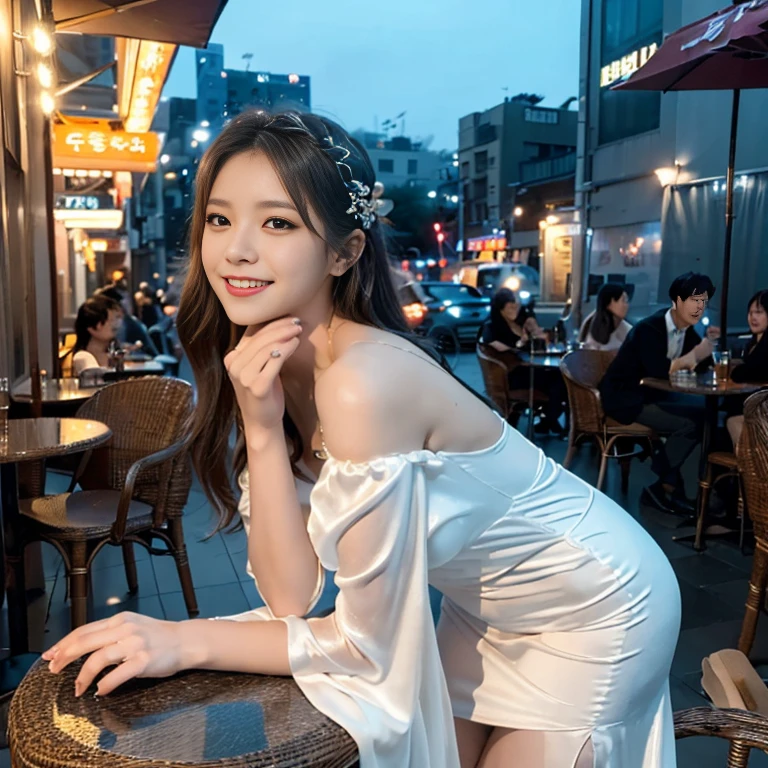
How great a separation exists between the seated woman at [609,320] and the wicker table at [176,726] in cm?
473

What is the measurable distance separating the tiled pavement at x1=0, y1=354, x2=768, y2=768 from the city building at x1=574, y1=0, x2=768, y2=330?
258cm

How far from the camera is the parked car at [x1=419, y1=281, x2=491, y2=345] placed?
48.1 feet

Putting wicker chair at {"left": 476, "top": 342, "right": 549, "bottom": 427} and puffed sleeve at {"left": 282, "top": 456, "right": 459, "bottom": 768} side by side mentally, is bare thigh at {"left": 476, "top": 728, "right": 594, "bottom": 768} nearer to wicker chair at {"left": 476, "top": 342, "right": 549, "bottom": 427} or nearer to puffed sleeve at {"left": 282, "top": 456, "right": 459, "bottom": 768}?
puffed sleeve at {"left": 282, "top": 456, "right": 459, "bottom": 768}

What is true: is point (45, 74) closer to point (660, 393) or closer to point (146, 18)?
point (146, 18)

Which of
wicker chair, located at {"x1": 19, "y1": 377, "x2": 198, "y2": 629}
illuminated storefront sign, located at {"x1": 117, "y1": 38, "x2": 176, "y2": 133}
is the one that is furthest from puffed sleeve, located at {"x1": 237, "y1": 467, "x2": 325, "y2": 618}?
illuminated storefront sign, located at {"x1": 117, "y1": 38, "x2": 176, "y2": 133}

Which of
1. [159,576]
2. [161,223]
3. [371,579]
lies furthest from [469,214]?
[371,579]

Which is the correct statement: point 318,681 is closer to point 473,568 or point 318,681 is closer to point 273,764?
point 273,764

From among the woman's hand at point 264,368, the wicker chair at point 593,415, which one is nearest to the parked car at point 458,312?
the wicker chair at point 593,415

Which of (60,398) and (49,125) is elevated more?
(49,125)

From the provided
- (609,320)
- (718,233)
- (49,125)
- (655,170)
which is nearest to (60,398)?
(49,125)

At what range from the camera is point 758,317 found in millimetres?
4133

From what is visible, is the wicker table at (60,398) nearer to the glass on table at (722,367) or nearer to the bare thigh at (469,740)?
the bare thigh at (469,740)

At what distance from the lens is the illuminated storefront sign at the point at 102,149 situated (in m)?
7.83

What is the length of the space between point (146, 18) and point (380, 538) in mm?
5140
